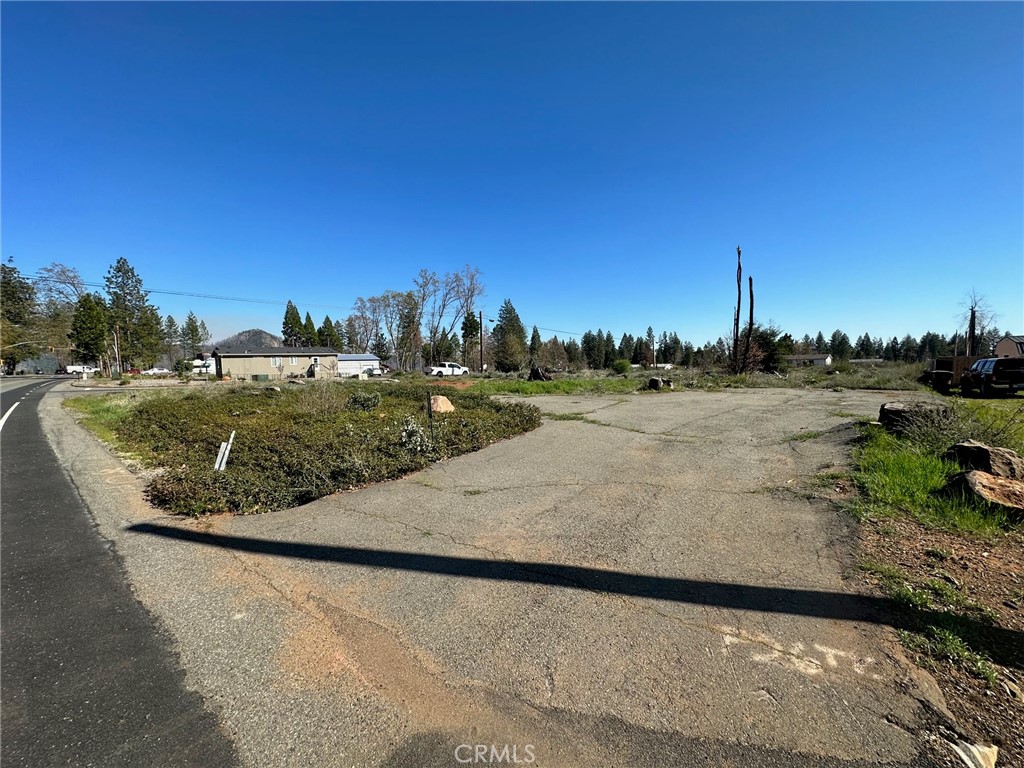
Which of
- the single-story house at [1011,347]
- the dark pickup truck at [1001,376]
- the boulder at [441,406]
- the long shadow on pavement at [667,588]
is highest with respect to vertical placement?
the single-story house at [1011,347]

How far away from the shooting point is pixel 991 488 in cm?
458

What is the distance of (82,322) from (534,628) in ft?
256

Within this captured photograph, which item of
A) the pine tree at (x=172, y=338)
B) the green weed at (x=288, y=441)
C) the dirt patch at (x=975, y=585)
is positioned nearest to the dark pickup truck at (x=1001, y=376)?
the green weed at (x=288, y=441)

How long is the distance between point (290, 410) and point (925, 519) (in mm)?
13936

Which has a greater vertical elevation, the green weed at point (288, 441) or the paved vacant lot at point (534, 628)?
the green weed at point (288, 441)

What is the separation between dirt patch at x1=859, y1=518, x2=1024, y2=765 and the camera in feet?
6.66

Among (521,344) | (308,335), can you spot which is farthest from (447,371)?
(308,335)

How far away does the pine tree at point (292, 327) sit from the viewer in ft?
302

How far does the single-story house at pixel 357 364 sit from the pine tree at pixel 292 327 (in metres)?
38.3

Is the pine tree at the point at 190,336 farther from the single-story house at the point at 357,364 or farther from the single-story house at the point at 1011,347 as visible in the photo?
the single-story house at the point at 1011,347

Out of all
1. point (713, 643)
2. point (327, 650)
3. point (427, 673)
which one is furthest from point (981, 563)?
point (327, 650)

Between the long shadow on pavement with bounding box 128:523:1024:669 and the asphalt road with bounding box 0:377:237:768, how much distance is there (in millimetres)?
1007

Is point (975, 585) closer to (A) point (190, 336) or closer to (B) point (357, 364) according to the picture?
(B) point (357, 364)

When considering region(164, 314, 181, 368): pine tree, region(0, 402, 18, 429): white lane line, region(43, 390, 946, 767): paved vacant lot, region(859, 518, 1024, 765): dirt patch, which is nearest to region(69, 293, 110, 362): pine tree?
region(164, 314, 181, 368): pine tree
